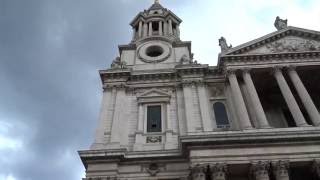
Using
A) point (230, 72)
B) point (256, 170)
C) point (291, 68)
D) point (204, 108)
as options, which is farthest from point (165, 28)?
point (256, 170)

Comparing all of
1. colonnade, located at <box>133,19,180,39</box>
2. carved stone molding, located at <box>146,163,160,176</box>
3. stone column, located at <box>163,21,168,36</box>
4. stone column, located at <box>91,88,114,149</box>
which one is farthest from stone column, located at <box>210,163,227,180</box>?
stone column, located at <box>163,21,168,36</box>

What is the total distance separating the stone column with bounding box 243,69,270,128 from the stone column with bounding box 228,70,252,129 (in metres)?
0.60

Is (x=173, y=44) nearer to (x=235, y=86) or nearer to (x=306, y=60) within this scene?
(x=235, y=86)

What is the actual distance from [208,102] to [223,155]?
6943 mm

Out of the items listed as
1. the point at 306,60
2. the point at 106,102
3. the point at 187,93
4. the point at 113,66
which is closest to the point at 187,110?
the point at 187,93

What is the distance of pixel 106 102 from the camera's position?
2514 cm

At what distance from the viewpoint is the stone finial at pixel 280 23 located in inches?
1164

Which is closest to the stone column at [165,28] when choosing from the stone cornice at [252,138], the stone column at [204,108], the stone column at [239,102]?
the stone column at [204,108]

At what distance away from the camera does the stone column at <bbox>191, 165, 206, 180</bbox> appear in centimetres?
1810

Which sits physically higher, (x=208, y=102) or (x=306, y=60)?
(x=306, y=60)

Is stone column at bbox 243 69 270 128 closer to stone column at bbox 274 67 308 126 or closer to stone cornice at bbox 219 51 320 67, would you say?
stone cornice at bbox 219 51 320 67

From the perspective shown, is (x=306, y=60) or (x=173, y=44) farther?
(x=173, y=44)

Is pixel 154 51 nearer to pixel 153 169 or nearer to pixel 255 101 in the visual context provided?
pixel 255 101

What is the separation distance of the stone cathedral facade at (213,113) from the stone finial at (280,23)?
0.34 ft
